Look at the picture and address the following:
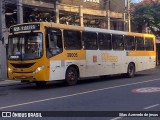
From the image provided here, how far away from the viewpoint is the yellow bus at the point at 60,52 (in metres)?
17.1

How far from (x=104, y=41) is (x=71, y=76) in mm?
3866

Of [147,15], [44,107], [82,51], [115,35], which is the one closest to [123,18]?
[147,15]

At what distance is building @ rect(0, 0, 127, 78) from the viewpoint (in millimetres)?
25270

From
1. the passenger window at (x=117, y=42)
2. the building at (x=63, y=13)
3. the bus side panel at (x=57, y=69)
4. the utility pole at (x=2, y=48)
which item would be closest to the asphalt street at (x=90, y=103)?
the bus side panel at (x=57, y=69)

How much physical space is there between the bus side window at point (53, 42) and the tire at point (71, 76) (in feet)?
4.06

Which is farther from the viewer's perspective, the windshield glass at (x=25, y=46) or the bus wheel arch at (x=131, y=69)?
the bus wheel arch at (x=131, y=69)

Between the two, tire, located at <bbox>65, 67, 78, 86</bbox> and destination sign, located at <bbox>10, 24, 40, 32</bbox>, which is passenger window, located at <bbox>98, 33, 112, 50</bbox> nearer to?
tire, located at <bbox>65, 67, 78, 86</bbox>

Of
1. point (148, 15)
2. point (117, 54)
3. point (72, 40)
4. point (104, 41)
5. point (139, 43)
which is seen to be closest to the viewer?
point (72, 40)

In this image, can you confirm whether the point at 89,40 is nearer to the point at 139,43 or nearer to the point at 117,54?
the point at 117,54

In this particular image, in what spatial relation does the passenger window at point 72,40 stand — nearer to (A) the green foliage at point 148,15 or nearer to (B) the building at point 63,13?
(B) the building at point 63,13

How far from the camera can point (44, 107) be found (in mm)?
11719

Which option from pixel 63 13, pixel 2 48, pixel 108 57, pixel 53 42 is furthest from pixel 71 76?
pixel 63 13

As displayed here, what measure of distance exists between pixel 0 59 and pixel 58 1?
326 inches

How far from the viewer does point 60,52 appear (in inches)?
706
